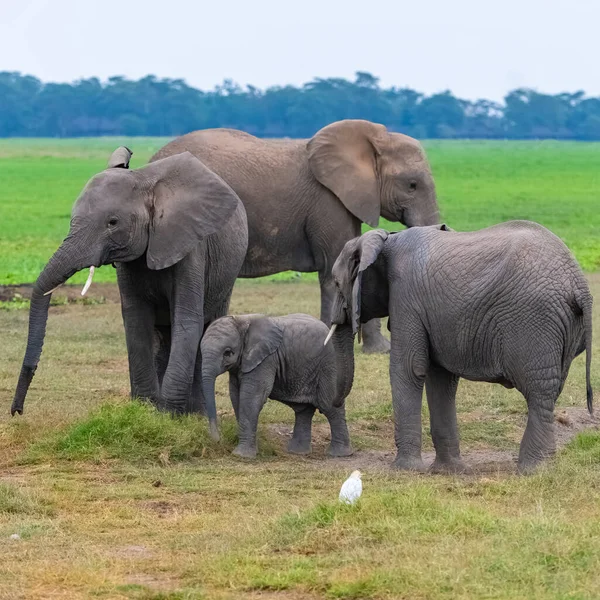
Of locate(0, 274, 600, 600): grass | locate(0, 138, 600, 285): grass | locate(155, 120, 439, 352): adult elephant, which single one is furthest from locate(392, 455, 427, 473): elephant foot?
locate(0, 138, 600, 285): grass

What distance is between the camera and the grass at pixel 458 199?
2409 centimetres

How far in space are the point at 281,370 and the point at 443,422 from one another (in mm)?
1111

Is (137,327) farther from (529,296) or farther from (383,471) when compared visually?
(529,296)

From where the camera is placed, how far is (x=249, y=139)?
40.8 ft

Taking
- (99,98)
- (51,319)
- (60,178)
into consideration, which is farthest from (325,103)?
(51,319)

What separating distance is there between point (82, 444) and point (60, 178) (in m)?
44.0

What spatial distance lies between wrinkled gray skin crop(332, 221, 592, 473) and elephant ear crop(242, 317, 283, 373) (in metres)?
0.46

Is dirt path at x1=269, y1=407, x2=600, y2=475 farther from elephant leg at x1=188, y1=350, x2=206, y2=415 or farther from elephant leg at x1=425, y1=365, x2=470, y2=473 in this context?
elephant leg at x1=188, y1=350, x2=206, y2=415

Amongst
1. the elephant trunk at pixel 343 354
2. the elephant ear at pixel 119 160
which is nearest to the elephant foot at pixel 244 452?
the elephant trunk at pixel 343 354

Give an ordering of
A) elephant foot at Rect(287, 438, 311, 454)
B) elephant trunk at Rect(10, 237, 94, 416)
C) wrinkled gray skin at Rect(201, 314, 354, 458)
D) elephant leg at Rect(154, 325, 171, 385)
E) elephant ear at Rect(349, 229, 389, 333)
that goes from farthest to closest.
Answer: elephant leg at Rect(154, 325, 171, 385), elephant foot at Rect(287, 438, 311, 454), wrinkled gray skin at Rect(201, 314, 354, 458), elephant trunk at Rect(10, 237, 94, 416), elephant ear at Rect(349, 229, 389, 333)

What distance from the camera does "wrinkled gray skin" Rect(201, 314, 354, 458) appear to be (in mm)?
8758

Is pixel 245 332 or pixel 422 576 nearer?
pixel 422 576

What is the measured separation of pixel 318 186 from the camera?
1255 centimetres

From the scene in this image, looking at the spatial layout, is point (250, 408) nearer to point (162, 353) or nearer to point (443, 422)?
point (443, 422)
